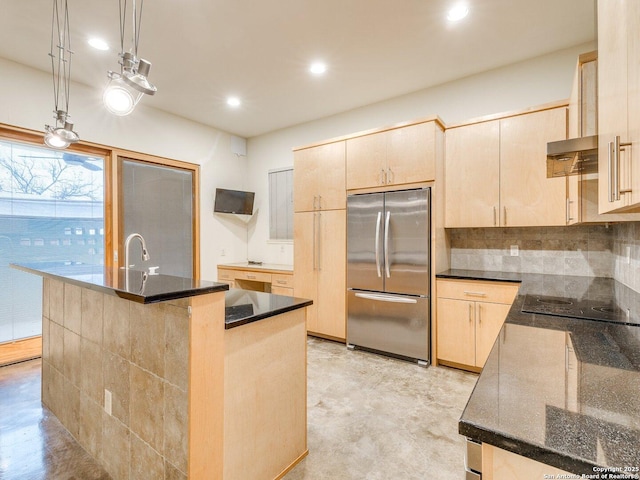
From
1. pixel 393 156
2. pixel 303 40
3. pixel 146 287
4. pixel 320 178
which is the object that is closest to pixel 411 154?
pixel 393 156

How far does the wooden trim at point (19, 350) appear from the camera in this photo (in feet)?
10.7

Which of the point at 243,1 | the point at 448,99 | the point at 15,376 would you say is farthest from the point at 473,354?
the point at 15,376

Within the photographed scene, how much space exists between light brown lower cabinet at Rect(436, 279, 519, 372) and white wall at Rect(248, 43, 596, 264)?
72.5 inches

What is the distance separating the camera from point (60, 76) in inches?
133

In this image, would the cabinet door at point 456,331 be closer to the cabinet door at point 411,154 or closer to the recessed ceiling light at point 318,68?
the cabinet door at point 411,154

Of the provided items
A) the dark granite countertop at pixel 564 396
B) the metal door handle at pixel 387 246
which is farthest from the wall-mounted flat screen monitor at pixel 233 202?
the dark granite countertop at pixel 564 396

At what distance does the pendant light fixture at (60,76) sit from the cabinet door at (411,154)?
276 centimetres

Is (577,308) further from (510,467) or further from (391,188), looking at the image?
(391,188)

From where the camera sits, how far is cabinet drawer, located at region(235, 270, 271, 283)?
4.43 meters

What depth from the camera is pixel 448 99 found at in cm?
360

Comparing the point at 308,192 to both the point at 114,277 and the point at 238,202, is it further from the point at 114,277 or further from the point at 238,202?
the point at 114,277

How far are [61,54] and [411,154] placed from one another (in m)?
3.43

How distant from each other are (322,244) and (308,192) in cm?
70

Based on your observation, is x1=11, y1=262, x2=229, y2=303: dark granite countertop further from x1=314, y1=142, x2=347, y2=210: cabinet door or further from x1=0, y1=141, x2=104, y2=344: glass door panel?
x1=314, y1=142, x2=347, y2=210: cabinet door
